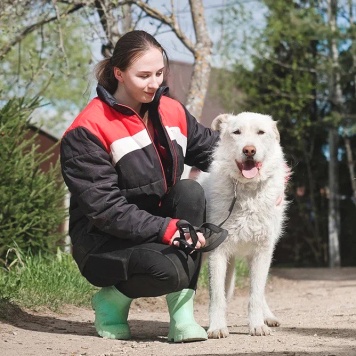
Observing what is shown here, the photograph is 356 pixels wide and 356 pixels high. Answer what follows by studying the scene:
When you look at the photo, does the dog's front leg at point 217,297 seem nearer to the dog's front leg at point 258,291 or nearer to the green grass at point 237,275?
the dog's front leg at point 258,291

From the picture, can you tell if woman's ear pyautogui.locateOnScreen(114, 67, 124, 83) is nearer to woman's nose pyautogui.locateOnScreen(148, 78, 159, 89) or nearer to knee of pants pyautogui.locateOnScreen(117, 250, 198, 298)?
woman's nose pyautogui.locateOnScreen(148, 78, 159, 89)

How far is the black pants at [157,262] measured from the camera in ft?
15.1

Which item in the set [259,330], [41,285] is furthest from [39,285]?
[259,330]

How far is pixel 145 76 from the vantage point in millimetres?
4664

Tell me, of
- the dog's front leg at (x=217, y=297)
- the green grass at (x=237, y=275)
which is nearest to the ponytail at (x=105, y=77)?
the dog's front leg at (x=217, y=297)

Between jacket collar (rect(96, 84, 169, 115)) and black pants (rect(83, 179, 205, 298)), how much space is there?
516mm

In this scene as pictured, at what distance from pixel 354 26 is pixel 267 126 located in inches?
329

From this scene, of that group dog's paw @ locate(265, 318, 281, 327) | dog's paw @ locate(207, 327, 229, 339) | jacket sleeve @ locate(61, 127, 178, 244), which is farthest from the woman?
dog's paw @ locate(265, 318, 281, 327)

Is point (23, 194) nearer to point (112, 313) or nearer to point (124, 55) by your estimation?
point (112, 313)

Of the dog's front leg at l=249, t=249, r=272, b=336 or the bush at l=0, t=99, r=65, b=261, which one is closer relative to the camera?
the dog's front leg at l=249, t=249, r=272, b=336

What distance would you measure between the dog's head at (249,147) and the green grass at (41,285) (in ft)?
6.16

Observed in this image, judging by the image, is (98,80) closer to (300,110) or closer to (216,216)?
(216,216)

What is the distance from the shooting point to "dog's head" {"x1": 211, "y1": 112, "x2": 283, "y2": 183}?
502 cm

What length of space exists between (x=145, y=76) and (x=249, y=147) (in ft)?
2.67
